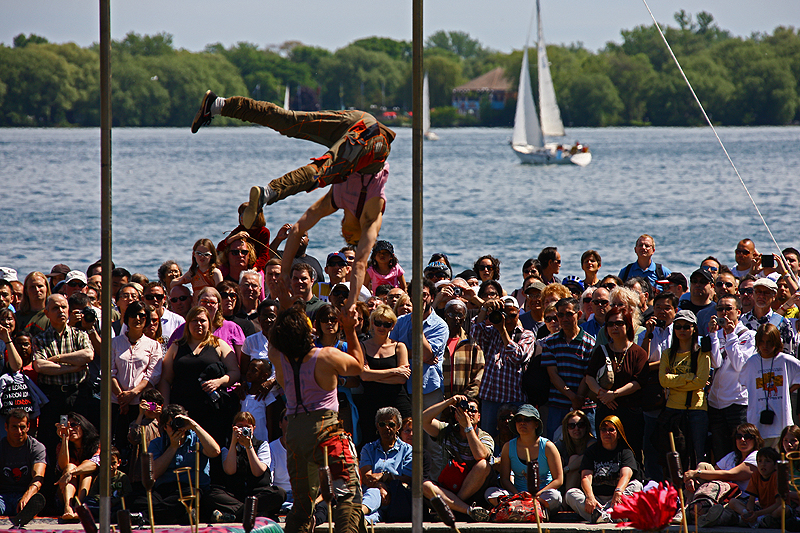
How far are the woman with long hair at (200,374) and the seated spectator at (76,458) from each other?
2.03ft

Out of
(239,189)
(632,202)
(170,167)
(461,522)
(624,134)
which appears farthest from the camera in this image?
(624,134)

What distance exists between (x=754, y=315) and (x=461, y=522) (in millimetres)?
3251

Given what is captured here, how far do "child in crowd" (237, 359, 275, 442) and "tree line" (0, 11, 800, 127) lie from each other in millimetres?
61512

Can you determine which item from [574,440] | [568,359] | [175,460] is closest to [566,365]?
[568,359]

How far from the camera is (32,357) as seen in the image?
25.8ft

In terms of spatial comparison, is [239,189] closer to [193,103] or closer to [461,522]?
[193,103]

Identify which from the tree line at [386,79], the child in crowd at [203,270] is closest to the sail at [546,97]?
the tree line at [386,79]

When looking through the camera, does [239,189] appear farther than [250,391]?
Yes

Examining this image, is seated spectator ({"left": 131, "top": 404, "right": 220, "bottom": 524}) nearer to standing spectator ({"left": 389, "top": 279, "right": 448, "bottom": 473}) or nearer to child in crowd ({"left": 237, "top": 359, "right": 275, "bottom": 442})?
child in crowd ({"left": 237, "top": 359, "right": 275, "bottom": 442})

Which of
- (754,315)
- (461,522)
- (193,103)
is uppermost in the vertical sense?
(193,103)

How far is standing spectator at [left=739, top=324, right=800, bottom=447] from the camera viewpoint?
7.49 m

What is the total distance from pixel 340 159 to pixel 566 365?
2.97 meters

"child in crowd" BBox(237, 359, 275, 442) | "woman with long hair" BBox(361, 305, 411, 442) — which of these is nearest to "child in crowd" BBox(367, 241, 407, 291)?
"woman with long hair" BBox(361, 305, 411, 442)

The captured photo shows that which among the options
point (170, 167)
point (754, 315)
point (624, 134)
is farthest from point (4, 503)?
point (624, 134)
